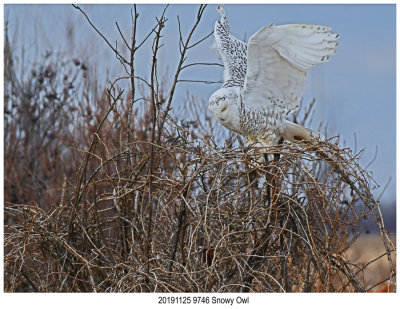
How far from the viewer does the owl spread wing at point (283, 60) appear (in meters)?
2.79

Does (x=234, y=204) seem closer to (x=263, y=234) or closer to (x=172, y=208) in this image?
(x=263, y=234)

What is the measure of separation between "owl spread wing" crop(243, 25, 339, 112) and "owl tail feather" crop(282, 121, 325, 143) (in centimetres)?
9

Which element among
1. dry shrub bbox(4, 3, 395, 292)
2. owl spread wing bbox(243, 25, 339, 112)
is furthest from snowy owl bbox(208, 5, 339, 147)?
dry shrub bbox(4, 3, 395, 292)

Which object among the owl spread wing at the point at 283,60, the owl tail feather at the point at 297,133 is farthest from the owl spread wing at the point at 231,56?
the owl tail feather at the point at 297,133

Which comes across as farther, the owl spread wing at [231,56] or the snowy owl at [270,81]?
the owl spread wing at [231,56]

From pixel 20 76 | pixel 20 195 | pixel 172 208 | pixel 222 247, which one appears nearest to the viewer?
pixel 222 247

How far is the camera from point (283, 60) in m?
2.90

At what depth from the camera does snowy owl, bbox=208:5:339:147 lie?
280 centimetres

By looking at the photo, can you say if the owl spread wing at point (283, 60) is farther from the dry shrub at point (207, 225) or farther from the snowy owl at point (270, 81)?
the dry shrub at point (207, 225)

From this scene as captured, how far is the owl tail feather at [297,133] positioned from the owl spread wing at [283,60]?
0.09 metres

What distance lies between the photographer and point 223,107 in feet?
9.37

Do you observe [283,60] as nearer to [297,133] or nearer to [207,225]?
→ [297,133]
